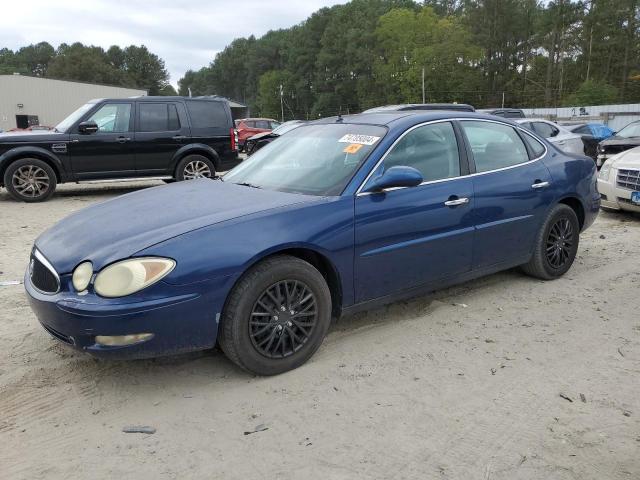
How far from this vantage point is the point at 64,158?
9.98 meters

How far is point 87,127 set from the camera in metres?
9.94

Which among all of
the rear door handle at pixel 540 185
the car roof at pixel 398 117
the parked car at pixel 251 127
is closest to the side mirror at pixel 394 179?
the car roof at pixel 398 117

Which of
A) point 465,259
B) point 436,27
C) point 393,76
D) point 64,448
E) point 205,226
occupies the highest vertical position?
point 436,27

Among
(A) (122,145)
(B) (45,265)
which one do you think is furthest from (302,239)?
(A) (122,145)

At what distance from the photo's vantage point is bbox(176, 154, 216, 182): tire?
35.7 feet

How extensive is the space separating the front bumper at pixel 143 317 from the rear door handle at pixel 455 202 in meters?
1.88

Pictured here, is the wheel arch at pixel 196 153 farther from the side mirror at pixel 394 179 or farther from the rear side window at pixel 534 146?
the side mirror at pixel 394 179

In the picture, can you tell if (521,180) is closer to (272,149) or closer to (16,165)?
(272,149)

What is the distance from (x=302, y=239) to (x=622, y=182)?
21.5ft

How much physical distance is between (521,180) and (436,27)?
83041 millimetres

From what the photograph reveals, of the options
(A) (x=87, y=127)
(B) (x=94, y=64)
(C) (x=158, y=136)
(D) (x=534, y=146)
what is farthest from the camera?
(B) (x=94, y=64)

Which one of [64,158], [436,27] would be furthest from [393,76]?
[64,158]

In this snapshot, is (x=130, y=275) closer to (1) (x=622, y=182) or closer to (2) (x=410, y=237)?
(2) (x=410, y=237)

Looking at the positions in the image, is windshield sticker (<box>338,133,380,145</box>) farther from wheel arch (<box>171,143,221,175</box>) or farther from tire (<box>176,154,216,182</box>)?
wheel arch (<box>171,143,221,175</box>)
